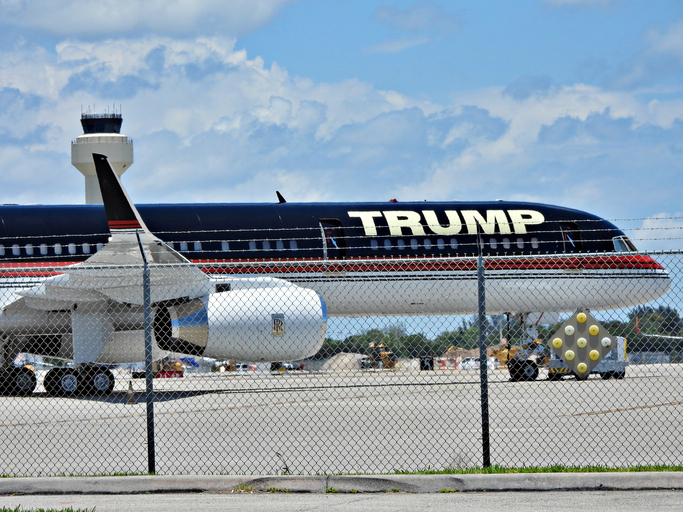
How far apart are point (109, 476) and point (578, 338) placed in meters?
4.72

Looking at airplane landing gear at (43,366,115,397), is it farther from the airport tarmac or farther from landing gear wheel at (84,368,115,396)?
the airport tarmac

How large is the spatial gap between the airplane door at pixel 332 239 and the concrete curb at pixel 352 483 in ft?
47.2

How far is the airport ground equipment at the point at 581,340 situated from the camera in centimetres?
922

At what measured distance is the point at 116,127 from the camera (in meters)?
92.6

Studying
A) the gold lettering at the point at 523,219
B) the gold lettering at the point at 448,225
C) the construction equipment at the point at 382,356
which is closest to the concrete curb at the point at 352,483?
the construction equipment at the point at 382,356

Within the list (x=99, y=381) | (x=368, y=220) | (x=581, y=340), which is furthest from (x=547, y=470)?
(x=368, y=220)

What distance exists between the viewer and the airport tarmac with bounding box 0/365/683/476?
32.1 ft

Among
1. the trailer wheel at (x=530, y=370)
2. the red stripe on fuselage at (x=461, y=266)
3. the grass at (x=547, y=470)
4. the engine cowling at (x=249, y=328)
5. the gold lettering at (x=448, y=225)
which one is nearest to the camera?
the grass at (x=547, y=470)

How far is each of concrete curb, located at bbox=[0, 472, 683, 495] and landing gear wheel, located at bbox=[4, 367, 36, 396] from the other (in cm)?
1154

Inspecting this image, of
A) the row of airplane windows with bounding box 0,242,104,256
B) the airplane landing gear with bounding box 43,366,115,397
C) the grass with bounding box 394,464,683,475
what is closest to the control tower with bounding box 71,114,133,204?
the row of airplane windows with bounding box 0,242,104,256

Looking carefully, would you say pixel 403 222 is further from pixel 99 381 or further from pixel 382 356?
pixel 382 356

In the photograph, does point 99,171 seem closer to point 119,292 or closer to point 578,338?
point 119,292

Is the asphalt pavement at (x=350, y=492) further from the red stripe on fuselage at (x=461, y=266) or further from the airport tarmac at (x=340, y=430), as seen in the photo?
the red stripe on fuselage at (x=461, y=266)

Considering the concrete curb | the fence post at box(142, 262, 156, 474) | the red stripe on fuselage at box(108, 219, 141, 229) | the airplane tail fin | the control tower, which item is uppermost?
the control tower
